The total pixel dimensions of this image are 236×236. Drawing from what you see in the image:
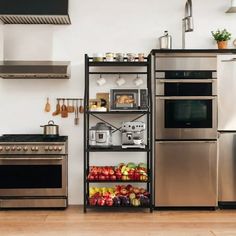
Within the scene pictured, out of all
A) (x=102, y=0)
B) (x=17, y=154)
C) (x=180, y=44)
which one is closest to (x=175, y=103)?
(x=180, y=44)

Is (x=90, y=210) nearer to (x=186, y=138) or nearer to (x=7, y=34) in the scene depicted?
(x=186, y=138)

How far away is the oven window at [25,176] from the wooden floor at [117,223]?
0.30m

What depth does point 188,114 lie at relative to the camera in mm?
4609

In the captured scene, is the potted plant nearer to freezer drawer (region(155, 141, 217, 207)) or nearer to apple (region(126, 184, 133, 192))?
freezer drawer (region(155, 141, 217, 207))

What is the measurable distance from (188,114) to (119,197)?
1.22 m

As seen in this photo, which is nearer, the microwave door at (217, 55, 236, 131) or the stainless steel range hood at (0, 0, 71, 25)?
the stainless steel range hood at (0, 0, 71, 25)

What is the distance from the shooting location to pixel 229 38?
4.87m

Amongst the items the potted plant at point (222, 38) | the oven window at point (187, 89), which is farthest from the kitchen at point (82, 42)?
the oven window at point (187, 89)

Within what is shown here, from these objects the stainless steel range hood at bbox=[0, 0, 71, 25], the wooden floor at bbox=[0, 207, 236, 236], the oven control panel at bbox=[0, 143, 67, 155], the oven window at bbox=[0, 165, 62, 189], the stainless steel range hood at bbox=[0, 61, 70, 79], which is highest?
the stainless steel range hood at bbox=[0, 0, 71, 25]

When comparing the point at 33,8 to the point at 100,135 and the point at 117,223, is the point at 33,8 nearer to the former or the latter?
the point at 100,135

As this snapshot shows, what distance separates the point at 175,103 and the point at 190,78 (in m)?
0.33

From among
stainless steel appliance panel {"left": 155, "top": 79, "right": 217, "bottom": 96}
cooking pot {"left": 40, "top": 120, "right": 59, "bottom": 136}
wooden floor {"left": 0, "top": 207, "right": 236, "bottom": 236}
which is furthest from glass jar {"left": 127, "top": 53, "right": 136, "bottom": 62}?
wooden floor {"left": 0, "top": 207, "right": 236, "bottom": 236}

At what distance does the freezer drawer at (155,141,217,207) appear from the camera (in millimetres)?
4566

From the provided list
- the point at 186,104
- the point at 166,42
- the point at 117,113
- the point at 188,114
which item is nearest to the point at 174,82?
the point at 186,104
